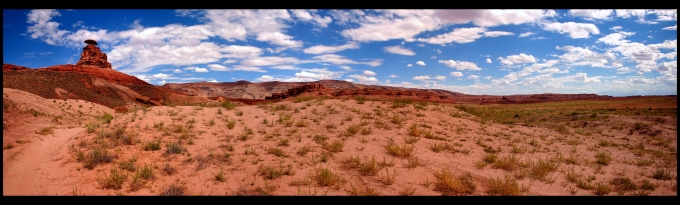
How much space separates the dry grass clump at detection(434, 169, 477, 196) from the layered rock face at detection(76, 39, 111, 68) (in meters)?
74.0

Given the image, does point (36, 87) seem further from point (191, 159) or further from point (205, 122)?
point (191, 159)

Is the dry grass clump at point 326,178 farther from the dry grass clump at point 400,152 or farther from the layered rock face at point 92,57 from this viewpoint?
the layered rock face at point 92,57

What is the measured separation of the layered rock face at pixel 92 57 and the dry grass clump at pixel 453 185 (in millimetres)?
74027

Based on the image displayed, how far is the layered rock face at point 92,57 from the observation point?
205ft

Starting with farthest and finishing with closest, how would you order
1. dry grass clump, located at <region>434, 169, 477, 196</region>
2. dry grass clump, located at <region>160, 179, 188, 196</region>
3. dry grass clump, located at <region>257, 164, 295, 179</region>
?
dry grass clump, located at <region>257, 164, 295, 179</region>, dry grass clump, located at <region>434, 169, 477, 196</region>, dry grass clump, located at <region>160, 179, 188, 196</region>

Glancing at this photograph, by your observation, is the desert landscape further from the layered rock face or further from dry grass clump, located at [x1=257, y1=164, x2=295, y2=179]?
the layered rock face

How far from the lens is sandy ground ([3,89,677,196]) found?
5438mm

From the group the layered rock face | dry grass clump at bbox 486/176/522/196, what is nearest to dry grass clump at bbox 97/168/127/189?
dry grass clump at bbox 486/176/522/196

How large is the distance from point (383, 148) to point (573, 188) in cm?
390

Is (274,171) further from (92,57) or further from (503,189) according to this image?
(92,57)
